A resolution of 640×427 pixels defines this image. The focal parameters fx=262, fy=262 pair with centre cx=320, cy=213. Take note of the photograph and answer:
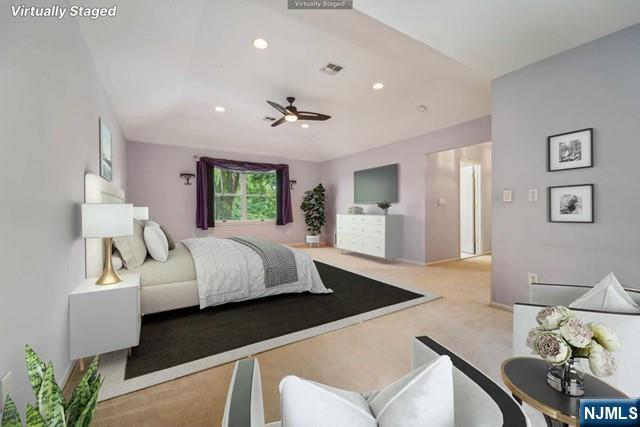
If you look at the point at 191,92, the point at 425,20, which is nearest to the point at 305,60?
the point at 425,20

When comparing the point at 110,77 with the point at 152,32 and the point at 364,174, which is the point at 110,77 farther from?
the point at 364,174

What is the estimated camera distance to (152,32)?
2.19 metres

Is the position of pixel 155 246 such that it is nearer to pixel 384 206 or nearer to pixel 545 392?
pixel 545 392

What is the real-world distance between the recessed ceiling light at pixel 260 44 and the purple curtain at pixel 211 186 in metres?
3.78

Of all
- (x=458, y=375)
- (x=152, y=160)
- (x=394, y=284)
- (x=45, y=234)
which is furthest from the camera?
Answer: (x=152, y=160)

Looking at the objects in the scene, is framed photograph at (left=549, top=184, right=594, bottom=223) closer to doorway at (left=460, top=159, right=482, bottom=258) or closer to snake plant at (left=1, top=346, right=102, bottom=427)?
A: snake plant at (left=1, top=346, right=102, bottom=427)

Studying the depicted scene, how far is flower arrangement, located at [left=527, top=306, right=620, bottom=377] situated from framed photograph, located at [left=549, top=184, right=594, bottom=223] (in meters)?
1.89

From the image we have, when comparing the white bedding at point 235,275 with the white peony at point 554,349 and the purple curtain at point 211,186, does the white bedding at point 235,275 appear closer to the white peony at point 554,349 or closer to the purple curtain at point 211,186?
the white peony at point 554,349

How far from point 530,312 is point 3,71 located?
8.78ft

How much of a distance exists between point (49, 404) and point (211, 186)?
19.0 feet

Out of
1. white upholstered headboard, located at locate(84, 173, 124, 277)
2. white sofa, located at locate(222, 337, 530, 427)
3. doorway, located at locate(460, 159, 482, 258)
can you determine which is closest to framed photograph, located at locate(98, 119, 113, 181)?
white upholstered headboard, located at locate(84, 173, 124, 277)

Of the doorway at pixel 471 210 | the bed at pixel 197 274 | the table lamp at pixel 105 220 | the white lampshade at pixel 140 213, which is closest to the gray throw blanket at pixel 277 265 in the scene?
the bed at pixel 197 274

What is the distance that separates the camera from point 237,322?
243 cm

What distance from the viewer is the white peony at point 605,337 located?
0.88 metres
